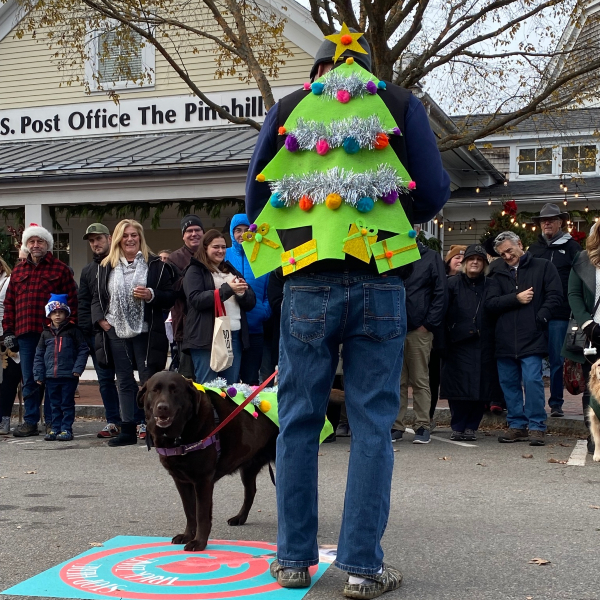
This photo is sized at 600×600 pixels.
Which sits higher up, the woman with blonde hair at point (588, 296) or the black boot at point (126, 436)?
the woman with blonde hair at point (588, 296)

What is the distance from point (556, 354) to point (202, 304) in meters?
4.16

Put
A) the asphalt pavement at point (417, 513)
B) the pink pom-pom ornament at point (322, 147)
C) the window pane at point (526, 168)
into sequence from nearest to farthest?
the pink pom-pom ornament at point (322, 147) → the asphalt pavement at point (417, 513) → the window pane at point (526, 168)

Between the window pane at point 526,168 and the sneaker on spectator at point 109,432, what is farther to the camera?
the window pane at point 526,168

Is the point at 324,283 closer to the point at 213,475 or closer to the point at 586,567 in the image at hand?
the point at 213,475

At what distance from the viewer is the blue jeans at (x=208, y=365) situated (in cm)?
826

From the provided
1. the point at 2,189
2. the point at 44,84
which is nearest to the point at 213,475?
the point at 2,189

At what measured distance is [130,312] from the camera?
8930mm

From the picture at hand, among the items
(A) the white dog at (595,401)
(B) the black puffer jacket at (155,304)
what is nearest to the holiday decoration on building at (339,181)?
(A) the white dog at (595,401)

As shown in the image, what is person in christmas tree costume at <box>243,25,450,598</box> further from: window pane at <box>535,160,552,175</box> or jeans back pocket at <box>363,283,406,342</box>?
window pane at <box>535,160,552,175</box>

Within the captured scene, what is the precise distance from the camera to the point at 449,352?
9.57 metres

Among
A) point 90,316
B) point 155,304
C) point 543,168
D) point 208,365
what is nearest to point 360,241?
point 208,365

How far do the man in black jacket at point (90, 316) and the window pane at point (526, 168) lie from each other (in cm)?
1780

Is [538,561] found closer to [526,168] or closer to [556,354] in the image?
[556,354]

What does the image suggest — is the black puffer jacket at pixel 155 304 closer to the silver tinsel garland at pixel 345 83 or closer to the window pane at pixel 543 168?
the silver tinsel garland at pixel 345 83
